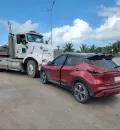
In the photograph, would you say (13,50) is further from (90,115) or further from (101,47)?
(101,47)

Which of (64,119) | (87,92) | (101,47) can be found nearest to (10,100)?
(64,119)

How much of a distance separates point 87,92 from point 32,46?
5.49 metres

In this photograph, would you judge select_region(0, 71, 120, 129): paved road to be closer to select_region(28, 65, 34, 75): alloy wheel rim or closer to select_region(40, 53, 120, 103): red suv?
select_region(40, 53, 120, 103): red suv

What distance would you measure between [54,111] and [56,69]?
7.32ft

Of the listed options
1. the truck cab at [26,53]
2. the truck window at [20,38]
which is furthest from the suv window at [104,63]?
the truck window at [20,38]

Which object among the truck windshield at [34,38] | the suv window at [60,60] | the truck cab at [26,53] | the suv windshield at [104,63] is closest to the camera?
the suv windshield at [104,63]

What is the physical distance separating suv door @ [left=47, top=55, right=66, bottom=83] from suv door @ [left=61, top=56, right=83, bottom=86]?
30cm

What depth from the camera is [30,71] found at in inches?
342

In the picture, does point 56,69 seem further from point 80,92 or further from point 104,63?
point 104,63

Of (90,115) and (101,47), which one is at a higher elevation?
(101,47)

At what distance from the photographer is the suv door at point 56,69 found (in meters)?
5.79

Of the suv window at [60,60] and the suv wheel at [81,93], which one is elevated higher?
the suv window at [60,60]

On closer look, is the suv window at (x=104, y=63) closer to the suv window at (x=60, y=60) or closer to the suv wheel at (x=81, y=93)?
the suv wheel at (x=81, y=93)

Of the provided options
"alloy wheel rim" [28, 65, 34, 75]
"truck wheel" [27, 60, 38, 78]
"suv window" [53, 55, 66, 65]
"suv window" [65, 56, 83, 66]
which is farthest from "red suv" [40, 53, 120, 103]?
"alloy wheel rim" [28, 65, 34, 75]
